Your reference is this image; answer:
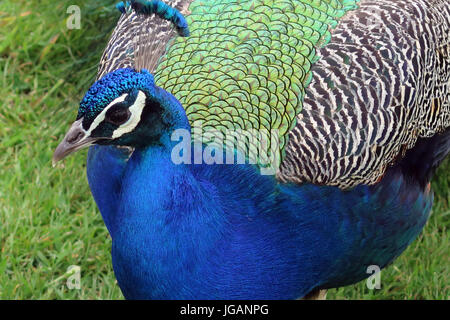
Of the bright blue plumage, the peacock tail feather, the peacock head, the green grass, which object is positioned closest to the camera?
the peacock head

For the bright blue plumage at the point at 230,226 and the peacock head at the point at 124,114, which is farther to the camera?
the bright blue plumage at the point at 230,226

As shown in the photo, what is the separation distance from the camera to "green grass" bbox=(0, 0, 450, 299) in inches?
105

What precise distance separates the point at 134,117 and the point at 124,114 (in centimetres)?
2

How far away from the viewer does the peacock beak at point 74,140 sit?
1675mm

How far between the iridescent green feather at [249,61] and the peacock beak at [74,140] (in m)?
0.36

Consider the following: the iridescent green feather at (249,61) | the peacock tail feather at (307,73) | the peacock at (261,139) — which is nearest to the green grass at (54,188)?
the peacock at (261,139)

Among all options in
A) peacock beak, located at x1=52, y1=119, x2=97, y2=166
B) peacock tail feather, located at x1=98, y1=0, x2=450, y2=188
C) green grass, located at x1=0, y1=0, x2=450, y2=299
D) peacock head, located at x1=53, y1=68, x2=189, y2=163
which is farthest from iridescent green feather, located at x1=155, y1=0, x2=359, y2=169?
green grass, located at x1=0, y1=0, x2=450, y2=299

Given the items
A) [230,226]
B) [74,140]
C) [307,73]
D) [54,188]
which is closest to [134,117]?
[74,140]

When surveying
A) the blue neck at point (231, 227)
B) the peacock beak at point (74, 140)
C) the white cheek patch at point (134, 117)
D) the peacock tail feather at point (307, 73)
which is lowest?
the blue neck at point (231, 227)

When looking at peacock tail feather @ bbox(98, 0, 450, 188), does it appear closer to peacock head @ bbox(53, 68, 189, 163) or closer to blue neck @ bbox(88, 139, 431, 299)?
blue neck @ bbox(88, 139, 431, 299)

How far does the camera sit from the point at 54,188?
2.96m

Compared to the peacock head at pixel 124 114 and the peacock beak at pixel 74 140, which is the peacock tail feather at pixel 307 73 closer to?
the peacock head at pixel 124 114

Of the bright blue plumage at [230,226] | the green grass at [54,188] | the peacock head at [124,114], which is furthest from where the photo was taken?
the green grass at [54,188]

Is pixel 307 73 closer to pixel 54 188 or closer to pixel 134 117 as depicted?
pixel 134 117
